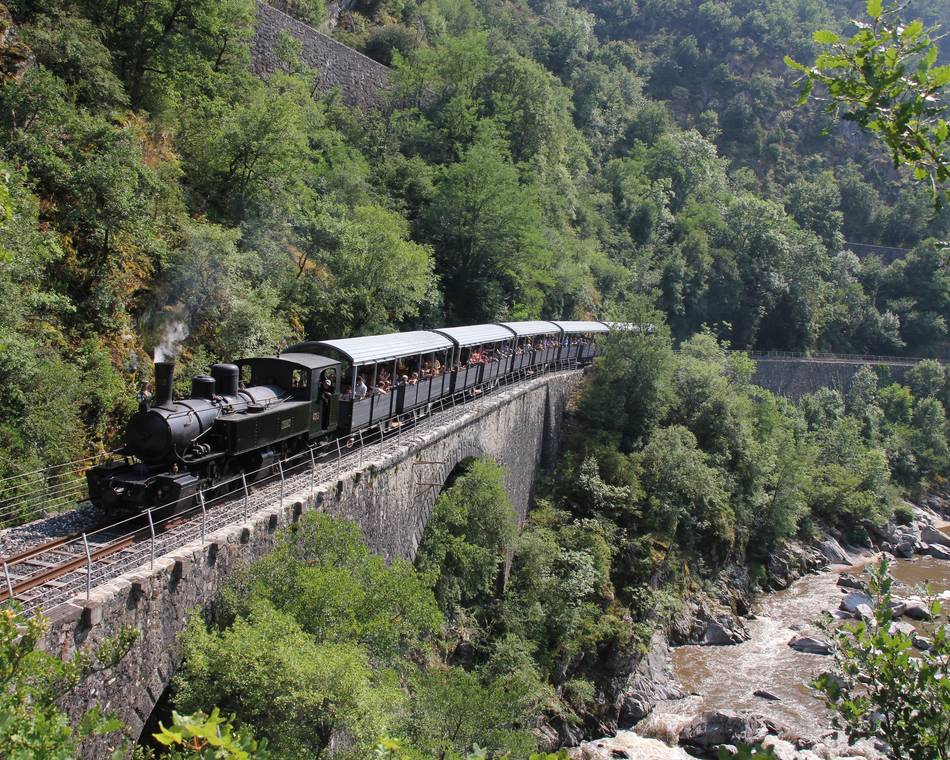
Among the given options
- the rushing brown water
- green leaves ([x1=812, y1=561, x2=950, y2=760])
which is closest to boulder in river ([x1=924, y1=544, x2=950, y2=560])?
the rushing brown water

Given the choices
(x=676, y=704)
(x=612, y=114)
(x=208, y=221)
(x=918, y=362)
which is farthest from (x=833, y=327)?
(x=208, y=221)

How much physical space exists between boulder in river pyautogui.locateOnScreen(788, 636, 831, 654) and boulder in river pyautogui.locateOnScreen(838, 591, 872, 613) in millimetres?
3297

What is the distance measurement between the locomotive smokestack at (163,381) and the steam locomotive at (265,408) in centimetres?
2

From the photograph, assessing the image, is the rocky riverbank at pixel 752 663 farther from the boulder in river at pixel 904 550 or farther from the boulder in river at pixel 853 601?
the boulder in river at pixel 904 550

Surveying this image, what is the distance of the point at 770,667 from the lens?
27.8 m

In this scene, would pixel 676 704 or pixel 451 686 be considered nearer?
pixel 451 686

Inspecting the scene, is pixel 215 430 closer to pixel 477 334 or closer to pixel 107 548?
pixel 107 548

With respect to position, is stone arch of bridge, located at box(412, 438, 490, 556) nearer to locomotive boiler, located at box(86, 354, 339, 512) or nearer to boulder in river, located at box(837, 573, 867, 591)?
locomotive boiler, located at box(86, 354, 339, 512)

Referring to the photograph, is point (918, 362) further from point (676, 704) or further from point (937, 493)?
point (676, 704)

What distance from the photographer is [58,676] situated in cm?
736

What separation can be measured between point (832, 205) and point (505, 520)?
78.8 meters

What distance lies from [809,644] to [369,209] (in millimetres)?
25013

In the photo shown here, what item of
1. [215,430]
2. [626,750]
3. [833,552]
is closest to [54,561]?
[215,430]

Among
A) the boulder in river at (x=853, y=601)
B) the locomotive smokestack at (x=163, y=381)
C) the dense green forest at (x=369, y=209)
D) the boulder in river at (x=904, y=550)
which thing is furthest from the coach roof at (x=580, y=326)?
the locomotive smokestack at (x=163, y=381)
